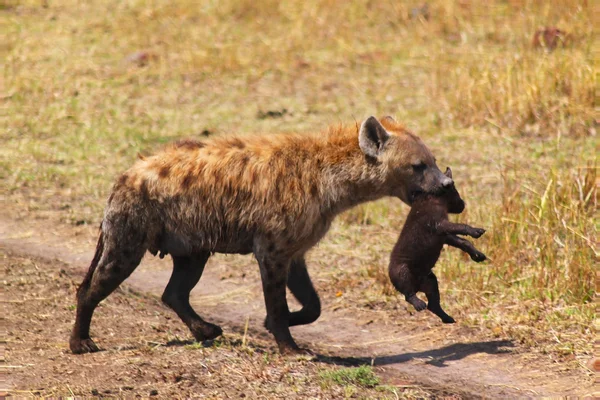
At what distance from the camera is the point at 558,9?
10.1 m

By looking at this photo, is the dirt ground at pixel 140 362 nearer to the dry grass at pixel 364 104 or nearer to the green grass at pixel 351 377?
the green grass at pixel 351 377

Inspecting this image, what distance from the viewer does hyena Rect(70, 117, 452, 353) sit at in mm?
4863

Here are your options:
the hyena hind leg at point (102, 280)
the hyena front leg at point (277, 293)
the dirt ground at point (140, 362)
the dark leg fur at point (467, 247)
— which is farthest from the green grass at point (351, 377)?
the hyena hind leg at point (102, 280)

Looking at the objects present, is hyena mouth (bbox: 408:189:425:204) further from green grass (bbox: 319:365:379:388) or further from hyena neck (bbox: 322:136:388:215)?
green grass (bbox: 319:365:379:388)

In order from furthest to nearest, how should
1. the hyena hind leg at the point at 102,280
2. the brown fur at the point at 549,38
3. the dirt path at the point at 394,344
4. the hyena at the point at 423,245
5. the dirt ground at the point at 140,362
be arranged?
the brown fur at the point at 549,38
the hyena at the point at 423,245
the hyena hind leg at the point at 102,280
the dirt path at the point at 394,344
the dirt ground at the point at 140,362

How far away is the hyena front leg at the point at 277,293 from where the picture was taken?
Result: 15.9 feet

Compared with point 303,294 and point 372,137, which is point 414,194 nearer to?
point 372,137

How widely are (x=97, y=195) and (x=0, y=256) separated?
64.5 inches

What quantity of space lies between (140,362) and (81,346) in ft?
1.23

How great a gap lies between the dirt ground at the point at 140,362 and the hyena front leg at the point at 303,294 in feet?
0.81

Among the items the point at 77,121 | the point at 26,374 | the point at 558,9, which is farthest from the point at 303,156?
the point at 558,9

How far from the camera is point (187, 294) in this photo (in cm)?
509

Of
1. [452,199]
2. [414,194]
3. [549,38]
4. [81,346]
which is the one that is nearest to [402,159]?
[414,194]

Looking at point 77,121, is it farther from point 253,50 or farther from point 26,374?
point 26,374
